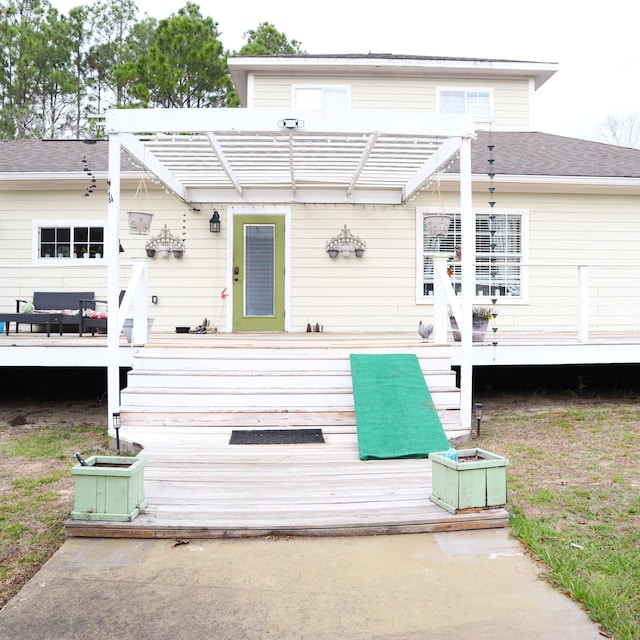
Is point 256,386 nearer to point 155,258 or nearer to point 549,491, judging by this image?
point 549,491

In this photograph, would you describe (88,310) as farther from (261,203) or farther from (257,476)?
(257,476)

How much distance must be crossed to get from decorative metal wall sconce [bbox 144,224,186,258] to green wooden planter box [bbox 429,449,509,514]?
6593 millimetres

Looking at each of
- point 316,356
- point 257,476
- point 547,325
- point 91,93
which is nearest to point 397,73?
point 547,325

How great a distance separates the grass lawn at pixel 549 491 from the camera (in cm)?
306

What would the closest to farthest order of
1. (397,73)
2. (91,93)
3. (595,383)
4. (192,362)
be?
(192,362) → (595,383) → (397,73) → (91,93)

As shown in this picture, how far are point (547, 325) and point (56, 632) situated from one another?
868 centimetres

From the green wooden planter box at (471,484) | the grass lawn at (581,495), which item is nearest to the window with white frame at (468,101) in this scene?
the grass lawn at (581,495)

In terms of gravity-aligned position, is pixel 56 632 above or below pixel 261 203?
below

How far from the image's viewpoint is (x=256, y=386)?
20.9ft

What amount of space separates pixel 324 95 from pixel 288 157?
16.5ft

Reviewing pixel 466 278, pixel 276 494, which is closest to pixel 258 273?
pixel 466 278

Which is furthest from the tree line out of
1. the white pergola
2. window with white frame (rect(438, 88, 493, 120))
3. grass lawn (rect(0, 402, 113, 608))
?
grass lawn (rect(0, 402, 113, 608))

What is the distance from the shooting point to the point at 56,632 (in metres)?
2.59

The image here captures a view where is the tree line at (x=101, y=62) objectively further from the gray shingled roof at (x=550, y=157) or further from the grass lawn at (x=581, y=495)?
the grass lawn at (x=581, y=495)
